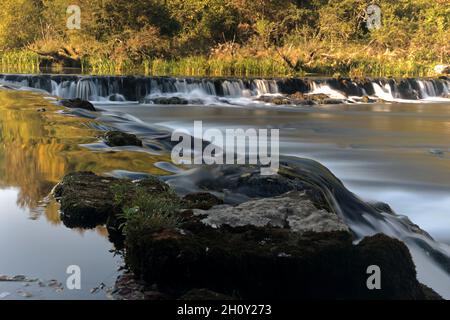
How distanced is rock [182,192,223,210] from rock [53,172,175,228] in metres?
0.18

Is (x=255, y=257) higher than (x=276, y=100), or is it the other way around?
(x=276, y=100)

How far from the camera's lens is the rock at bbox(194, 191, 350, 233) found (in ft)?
16.3

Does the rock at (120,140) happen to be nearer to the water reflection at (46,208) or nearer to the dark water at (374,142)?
the water reflection at (46,208)

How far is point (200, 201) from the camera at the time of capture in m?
5.90

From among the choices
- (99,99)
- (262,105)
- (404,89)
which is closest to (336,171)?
(262,105)

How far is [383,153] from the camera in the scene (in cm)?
1355

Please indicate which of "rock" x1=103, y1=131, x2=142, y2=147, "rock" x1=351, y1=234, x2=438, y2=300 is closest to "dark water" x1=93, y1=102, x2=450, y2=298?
"rock" x1=351, y1=234, x2=438, y2=300

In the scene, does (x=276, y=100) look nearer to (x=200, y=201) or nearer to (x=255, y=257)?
(x=200, y=201)

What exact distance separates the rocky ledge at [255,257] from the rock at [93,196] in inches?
19.5

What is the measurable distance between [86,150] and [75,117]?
4.79 metres

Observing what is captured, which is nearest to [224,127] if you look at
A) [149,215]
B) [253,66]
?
[149,215]

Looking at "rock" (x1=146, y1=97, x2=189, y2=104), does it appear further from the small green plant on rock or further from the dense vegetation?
the small green plant on rock

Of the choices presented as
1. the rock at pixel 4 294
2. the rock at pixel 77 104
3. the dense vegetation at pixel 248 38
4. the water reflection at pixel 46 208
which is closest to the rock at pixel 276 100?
the dense vegetation at pixel 248 38

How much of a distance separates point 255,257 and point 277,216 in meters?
0.99
